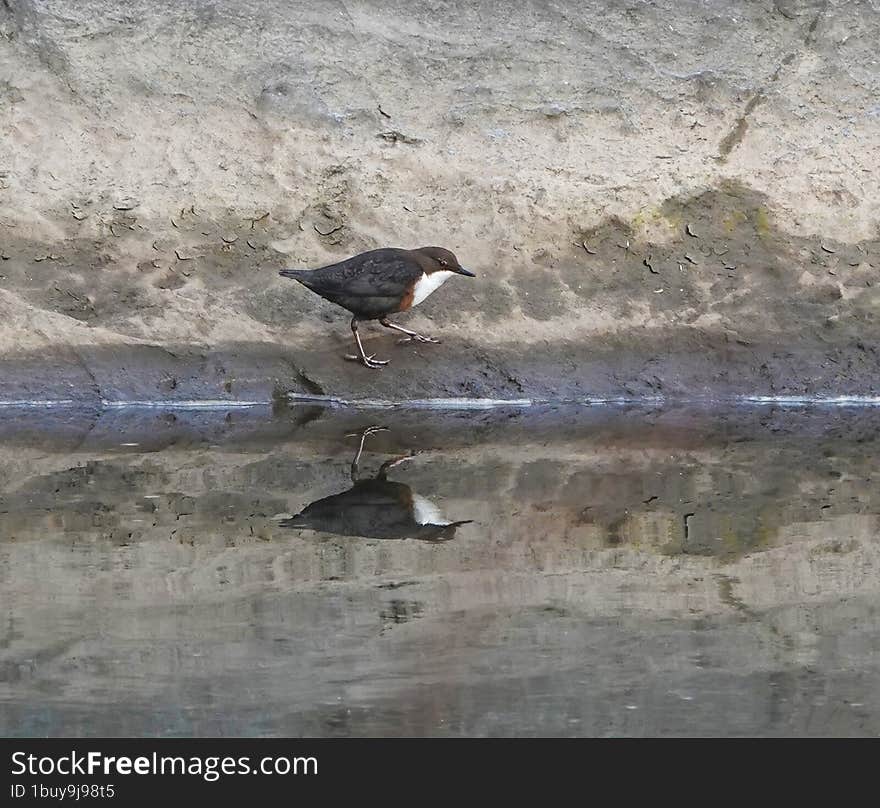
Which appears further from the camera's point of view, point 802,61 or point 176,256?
point 802,61

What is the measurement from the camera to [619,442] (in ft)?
28.0

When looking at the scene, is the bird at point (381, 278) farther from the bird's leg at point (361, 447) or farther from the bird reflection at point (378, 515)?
the bird reflection at point (378, 515)

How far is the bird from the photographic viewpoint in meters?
9.12

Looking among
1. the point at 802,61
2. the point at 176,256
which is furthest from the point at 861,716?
the point at 802,61

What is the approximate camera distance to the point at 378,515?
264 inches

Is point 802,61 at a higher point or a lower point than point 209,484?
higher

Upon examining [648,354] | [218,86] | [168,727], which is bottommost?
[648,354]

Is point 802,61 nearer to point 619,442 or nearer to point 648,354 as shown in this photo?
point 648,354

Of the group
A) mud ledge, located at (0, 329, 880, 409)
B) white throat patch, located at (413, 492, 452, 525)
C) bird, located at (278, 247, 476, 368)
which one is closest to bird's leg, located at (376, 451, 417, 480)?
white throat patch, located at (413, 492, 452, 525)

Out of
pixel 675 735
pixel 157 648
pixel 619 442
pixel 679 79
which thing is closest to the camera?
pixel 675 735

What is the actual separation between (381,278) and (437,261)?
0.41 m

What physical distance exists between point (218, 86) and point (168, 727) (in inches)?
278

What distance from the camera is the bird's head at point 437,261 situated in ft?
30.5

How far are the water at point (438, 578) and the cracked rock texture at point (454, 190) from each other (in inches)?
34.0
